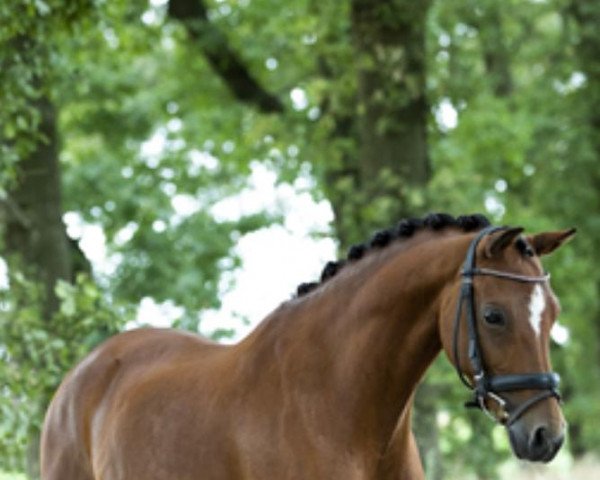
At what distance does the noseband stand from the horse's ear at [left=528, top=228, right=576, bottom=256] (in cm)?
18

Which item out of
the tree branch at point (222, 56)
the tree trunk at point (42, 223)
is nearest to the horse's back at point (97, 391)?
the tree trunk at point (42, 223)

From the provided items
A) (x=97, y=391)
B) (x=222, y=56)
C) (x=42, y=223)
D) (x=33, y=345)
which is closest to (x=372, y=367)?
(x=97, y=391)

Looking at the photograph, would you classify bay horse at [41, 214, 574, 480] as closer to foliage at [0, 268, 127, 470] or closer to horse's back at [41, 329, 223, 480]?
horse's back at [41, 329, 223, 480]

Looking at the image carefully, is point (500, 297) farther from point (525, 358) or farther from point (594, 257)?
point (594, 257)

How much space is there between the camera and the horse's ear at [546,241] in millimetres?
6246

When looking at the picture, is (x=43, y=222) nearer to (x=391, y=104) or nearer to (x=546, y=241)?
(x=391, y=104)

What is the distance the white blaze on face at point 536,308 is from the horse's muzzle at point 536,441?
37 cm

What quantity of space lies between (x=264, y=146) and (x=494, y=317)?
50.0 ft

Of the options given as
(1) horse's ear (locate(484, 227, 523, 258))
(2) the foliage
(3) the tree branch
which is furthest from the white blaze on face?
(3) the tree branch

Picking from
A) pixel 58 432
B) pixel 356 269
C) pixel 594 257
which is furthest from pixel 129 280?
pixel 356 269

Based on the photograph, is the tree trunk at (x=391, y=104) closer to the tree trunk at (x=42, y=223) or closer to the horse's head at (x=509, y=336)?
the tree trunk at (x=42, y=223)

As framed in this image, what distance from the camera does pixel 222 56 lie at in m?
20.8

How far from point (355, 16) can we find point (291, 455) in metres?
10.1

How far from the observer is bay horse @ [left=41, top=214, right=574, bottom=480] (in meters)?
5.96
